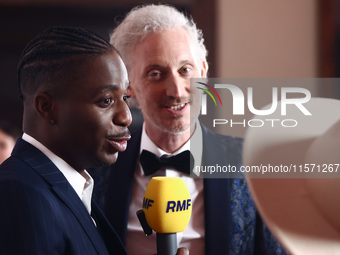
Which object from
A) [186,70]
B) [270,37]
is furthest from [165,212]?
[270,37]

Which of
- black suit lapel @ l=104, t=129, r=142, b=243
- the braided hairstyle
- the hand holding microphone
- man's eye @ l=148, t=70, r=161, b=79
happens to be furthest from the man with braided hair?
man's eye @ l=148, t=70, r=161, b=79

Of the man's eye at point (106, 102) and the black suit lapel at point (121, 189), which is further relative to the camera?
the black suit lapel at point (121, 189)

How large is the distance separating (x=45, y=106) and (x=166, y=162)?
1.87ft

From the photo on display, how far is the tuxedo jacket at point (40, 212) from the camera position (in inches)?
20.3

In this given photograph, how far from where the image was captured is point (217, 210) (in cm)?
106

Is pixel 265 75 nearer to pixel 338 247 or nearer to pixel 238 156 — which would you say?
pixel 238 156

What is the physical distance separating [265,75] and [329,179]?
6.77ft

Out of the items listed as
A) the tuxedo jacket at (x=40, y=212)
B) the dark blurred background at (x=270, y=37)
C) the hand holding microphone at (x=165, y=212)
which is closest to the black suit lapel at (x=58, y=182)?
the tuxedo jacket at (x=40, y=212)

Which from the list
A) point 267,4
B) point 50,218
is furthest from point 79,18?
point 50,218

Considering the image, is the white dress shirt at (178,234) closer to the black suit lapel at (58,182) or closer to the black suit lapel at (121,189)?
the black suit lapel at (121,189)

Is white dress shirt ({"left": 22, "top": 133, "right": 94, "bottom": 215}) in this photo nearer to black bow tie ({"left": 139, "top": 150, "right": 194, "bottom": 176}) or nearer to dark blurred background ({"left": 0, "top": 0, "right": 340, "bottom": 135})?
black bow tie ({"left": 139, "top": 150, "right": 194, "bottom": 176})

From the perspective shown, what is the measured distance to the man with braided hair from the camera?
602mm

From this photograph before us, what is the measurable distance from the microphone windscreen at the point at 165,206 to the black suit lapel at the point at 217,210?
11.4 inches

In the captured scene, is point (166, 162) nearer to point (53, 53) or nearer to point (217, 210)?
point (217, 210)
